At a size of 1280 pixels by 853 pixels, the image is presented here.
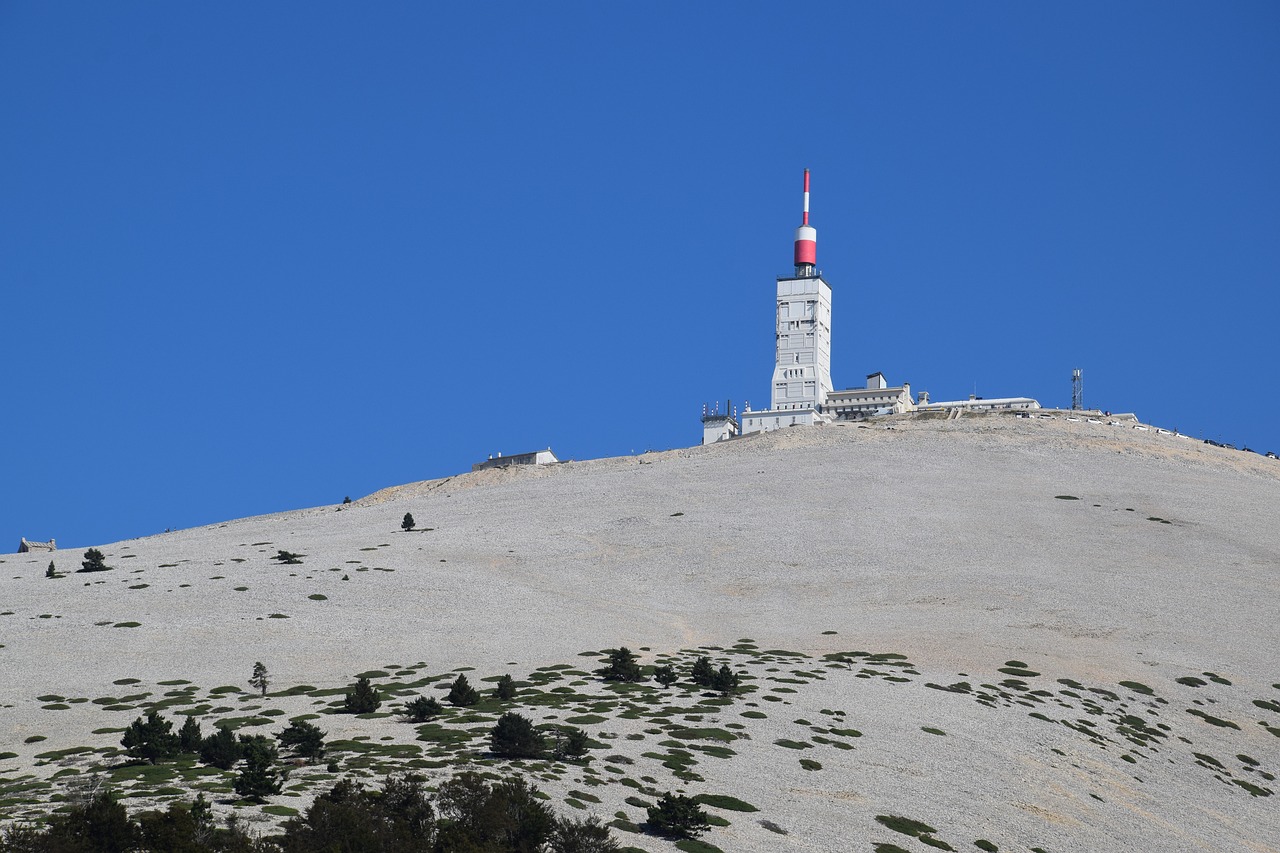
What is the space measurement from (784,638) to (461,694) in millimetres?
25105

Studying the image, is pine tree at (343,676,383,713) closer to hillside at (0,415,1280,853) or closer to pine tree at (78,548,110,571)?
hillside at (0,415,1280,853)

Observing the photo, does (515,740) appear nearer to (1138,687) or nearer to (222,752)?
(222,752)

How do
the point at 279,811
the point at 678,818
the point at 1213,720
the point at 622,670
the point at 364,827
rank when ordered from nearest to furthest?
the point at 364,827, the point at 279,811, the point at 678,818, the point at 622,670, the point at 1213,720

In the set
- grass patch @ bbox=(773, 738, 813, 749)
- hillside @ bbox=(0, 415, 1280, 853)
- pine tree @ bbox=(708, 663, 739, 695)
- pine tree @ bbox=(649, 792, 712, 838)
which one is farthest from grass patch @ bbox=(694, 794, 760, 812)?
pine tree @ bbox=(708, 663, 739, 695)

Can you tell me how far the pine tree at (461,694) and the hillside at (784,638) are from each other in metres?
2.59

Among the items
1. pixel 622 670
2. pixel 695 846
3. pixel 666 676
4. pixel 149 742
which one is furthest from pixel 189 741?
pixel 666 676

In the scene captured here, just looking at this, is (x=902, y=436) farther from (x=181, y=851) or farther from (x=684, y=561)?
(x=181, y=851)

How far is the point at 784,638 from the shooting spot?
7744 cm

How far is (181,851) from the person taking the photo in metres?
31.4

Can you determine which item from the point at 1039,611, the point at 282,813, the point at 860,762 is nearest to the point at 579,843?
the point at 282,813

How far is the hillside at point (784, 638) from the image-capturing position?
4819 cm

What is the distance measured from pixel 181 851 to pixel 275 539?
82.5 m

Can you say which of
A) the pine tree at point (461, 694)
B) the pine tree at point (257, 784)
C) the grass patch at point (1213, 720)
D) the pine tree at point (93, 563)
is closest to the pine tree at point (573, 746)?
the pine tree at point (461, 694)

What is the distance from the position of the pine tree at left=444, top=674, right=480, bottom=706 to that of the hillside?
259 centimetres
